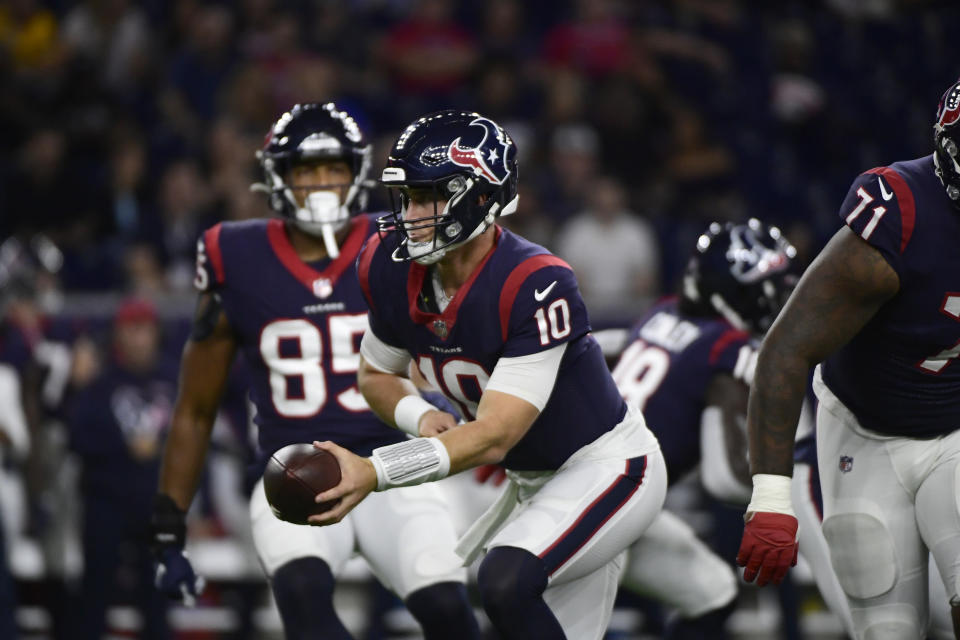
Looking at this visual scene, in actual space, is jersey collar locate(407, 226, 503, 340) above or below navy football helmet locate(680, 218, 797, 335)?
above

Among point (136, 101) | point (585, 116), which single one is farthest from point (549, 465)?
point (136, 101)

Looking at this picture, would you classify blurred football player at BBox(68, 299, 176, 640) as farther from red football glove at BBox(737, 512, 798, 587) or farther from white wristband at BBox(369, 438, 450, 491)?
red football glove at BBox(737, 512, 798, 587)

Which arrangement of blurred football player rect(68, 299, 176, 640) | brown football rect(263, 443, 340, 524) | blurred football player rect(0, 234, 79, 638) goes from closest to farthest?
brown football rect(263, 443, 340, 524), blurred football player rect(68, 299, 176, 640), blurred football player rect(0, 234, 79, 638)

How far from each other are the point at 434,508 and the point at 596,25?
576 cm

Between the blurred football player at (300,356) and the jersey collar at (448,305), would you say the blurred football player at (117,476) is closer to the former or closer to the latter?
the blurred football player at (300,356)

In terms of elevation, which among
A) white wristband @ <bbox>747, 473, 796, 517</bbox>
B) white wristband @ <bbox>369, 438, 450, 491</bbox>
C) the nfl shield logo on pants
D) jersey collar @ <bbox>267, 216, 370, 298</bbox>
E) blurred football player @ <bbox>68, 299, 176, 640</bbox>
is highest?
jersey collar @ <bbox>267, 216, 370, 298</bbox>

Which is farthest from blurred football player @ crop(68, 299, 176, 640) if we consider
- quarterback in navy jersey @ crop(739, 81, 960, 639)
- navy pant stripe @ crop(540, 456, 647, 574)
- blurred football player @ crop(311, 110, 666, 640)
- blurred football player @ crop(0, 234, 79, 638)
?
quarterback in navy jersey @ crop(739, 81, 960, 639)

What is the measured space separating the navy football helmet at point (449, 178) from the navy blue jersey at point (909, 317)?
88 cm

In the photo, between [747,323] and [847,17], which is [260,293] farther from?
[847,17]

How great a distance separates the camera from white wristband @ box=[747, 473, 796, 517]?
3516 mm

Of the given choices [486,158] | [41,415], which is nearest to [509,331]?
[486,158]

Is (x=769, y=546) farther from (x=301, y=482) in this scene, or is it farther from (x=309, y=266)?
(x=309, y=266)

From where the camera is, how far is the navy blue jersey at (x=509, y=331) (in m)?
3.59

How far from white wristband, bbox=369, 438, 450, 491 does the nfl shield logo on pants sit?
3.72 feet
